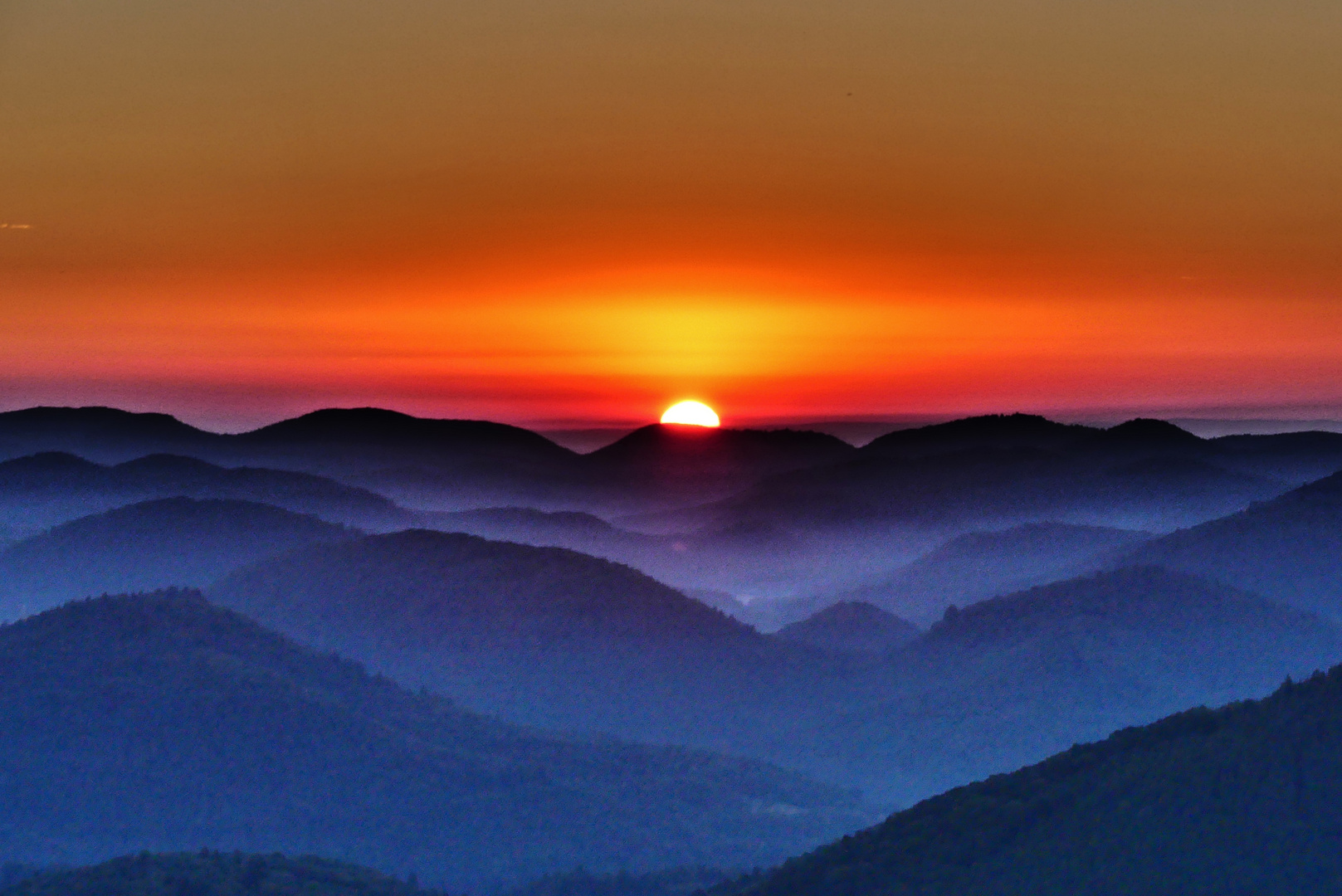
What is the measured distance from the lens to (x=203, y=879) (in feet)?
431

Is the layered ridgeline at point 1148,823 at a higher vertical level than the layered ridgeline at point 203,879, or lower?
higher

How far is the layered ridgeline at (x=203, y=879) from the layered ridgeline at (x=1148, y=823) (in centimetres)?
3951

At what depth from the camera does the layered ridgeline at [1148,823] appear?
97.2 metres

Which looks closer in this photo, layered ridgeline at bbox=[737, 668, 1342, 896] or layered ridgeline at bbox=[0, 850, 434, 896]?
layered ridgeline at bbox=[737, 668, 1342, 896]

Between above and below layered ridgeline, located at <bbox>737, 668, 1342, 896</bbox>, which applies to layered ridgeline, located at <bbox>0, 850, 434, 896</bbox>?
below

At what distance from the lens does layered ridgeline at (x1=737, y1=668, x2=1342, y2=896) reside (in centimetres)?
9725

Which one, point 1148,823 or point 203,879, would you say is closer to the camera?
point 1148,823

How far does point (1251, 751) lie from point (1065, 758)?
51.5 feet

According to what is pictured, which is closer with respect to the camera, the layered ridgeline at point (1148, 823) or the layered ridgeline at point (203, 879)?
the layered ridgeline at point (1148, 823)

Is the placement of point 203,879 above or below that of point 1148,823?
below

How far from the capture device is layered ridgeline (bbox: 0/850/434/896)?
5133 inches

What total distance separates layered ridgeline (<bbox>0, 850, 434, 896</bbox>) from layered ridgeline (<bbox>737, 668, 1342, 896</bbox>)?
39513mm

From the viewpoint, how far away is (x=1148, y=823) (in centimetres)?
10431

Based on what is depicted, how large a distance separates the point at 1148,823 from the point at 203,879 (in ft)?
235
